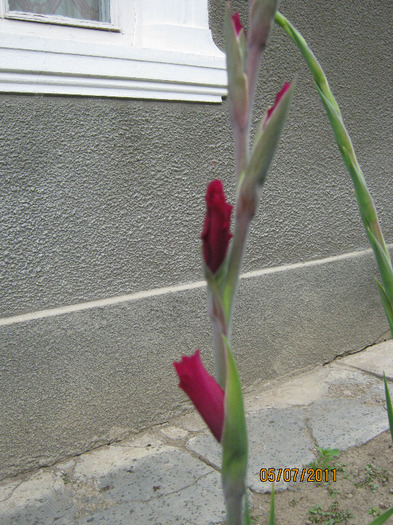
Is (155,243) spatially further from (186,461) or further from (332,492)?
(332,492)

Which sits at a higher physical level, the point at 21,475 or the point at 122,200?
the point at 122,200

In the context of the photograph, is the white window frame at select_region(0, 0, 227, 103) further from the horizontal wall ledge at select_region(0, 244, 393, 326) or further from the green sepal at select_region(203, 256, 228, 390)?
the green sepal at select_region(203, 256, 228, 390)

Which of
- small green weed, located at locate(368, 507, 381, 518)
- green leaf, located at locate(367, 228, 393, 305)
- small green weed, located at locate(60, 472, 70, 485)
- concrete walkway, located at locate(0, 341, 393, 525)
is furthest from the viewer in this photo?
small green weed, located at locate(60, 472, 70, 485)

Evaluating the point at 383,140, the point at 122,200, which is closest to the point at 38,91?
the point at 122,200

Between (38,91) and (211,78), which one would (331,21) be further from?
(38,91)

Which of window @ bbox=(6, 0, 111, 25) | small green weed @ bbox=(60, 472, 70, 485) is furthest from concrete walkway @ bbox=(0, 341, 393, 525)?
window @ bbox=(6, 0, 111, 25)

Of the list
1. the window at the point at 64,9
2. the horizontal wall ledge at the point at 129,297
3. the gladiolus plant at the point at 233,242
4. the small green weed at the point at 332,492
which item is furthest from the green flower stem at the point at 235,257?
the window at the point at 64,9
